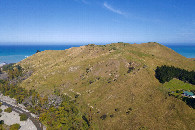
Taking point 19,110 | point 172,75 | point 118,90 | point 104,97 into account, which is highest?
point 172,75

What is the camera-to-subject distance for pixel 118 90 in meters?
73.6

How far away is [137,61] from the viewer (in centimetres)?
9331

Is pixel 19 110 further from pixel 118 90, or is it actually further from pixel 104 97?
pixel 118 90

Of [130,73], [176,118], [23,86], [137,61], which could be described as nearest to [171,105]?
[176,118]

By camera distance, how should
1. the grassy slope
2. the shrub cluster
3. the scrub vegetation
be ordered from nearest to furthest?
the grassy slope
the scrub vegetation
the shrub cluster

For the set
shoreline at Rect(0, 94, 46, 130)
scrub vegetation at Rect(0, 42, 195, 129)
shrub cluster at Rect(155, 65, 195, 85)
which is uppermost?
shrub cluster at Rect(155, 65, 195, 85)

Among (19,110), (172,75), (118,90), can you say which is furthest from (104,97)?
(19,110)

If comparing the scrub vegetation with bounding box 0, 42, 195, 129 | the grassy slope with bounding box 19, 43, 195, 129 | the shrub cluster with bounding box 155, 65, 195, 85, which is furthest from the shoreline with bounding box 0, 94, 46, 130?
the shrub cluster with bounding box 155, 65, 195, 85

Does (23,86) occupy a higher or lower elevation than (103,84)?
lower

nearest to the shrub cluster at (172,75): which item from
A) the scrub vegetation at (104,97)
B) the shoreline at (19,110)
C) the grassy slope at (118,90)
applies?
the scrub vegetation at (104,97)

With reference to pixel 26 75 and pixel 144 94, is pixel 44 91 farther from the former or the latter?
pixel 144 94

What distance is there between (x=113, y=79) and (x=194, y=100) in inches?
1762

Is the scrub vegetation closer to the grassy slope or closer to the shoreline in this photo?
the grassy slope

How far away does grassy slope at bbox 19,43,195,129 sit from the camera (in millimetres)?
51781
